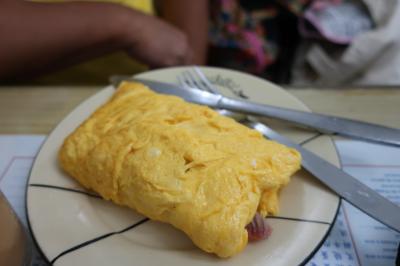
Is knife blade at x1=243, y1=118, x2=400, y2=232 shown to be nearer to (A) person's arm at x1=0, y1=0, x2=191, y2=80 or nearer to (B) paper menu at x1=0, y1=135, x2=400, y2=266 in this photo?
(B) paper menu at x1=0, y1=135, x2=400, y2=266

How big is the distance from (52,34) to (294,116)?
1.88 ft

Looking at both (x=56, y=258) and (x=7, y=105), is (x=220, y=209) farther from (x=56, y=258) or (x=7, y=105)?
(x=7, y=105)

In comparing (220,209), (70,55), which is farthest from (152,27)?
(220,209)

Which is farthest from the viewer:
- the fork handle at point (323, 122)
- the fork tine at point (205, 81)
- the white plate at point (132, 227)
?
the fork tine at point (205, 81)

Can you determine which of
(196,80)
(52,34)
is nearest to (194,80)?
(196,80)

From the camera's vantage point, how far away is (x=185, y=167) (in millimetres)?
535

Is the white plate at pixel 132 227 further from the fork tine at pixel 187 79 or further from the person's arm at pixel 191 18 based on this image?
the person's arm at pixel 191 18

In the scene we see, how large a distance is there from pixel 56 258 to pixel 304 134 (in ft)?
1.47

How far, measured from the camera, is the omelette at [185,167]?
496 millimetres

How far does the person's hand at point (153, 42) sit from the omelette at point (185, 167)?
0.35m

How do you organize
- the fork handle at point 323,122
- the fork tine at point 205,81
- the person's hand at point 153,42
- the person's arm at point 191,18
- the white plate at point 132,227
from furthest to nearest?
the person's arm at point 191,18 < the person's hand at point 153,42 < the fork tine at point 205,81 < the fork handle at point 323,122 < the white plate at point 132,227

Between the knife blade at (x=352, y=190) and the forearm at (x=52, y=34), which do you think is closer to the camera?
the knife blade at (x=352, y=190)

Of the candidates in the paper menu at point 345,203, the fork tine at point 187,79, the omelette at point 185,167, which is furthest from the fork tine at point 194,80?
the paper menu at point 345,203

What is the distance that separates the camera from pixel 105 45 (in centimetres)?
95
